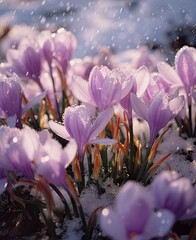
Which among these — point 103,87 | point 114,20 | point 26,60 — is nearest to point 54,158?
point 103,87

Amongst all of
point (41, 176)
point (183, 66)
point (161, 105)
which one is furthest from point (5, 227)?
point (183, 66)

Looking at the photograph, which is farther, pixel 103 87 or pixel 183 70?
pixel 183 70

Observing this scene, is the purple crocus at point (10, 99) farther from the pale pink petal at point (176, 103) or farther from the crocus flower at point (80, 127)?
the pale pink petal at point (176, 103)

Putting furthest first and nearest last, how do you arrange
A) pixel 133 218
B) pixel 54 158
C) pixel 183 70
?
1. pixel 183 70
2. pixel 54 158
3. pixel 133 218

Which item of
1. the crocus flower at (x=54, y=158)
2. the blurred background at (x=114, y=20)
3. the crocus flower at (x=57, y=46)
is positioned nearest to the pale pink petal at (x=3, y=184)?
the crocus flower at (x=54, y=158)

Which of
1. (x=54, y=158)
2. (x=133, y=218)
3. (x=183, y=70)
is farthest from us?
(x=183, y=70)

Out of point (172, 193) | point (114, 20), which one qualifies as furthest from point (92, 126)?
point (114, 20)

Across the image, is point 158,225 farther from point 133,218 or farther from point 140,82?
point 140,82

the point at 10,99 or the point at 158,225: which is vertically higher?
the point at 10,99
